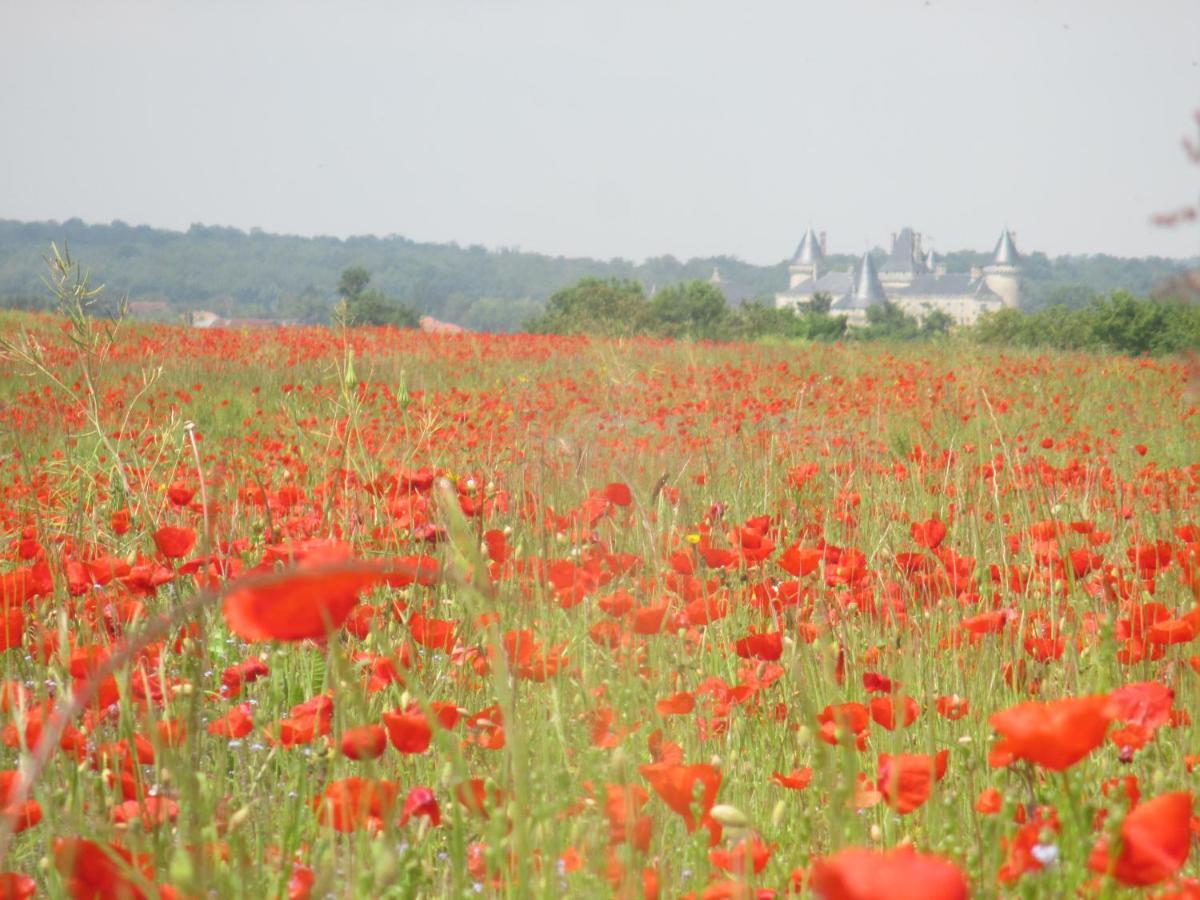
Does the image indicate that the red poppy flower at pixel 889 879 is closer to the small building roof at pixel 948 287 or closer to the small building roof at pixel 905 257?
the small building roof at pixel 948 287

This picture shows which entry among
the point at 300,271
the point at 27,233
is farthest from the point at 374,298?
the point at 27,233

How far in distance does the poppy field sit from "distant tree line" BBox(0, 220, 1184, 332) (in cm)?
105

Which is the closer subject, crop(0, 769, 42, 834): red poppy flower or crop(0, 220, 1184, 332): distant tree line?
crop(0, 769, 42, 834): red poppy flower

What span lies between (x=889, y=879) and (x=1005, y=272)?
135305mm

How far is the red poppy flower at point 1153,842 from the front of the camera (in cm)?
77

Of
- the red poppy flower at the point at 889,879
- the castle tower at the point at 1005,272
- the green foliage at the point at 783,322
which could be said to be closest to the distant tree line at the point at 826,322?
the green foliage at the point at 783,322

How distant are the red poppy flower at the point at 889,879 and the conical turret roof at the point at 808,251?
144 meters

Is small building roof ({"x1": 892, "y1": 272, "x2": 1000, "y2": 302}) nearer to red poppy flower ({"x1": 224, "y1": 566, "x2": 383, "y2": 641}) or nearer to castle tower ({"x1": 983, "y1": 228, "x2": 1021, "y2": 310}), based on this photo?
castle tower ({"x1": 983, "y1": 228, "x2": 1021, "y2": 310})

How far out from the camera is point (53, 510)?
3.02 m

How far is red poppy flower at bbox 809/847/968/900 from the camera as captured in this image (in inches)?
22.2

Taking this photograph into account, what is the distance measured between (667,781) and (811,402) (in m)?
7.23

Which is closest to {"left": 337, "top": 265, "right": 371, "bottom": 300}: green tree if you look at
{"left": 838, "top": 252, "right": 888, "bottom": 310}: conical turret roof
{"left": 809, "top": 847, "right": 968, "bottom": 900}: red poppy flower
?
{"left": 809, "top": 847, "right": 968, "bottom": 900}: red poppy flower

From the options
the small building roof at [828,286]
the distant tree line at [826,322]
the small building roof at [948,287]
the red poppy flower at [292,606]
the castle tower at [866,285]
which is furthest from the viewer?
the small building roof at [828,286]

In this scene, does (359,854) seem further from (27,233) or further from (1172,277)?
(27,233)
